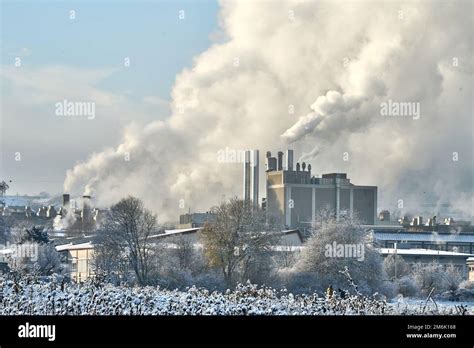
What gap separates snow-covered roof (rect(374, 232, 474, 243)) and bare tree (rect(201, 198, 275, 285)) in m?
32.2

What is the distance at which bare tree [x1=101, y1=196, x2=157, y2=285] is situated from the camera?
127ft

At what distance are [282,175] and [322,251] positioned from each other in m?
39.1

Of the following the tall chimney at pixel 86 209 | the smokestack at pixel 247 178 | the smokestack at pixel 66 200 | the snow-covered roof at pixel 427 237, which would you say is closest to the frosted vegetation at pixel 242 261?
the smokestack at pixel 247 178

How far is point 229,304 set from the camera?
13.1m

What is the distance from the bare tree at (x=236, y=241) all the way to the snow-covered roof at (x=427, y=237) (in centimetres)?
3223

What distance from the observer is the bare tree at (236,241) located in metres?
38.7

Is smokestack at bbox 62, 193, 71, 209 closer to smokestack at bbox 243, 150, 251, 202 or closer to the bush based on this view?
smokestack at bbox 243, 150, 251, 202

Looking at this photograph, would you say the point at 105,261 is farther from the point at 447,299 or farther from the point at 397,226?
the point at 397,226

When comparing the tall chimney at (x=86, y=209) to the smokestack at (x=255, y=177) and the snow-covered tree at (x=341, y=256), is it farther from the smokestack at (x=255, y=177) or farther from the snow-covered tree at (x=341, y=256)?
the snow-covered tree at (x=341, y=256)

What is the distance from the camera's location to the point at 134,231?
4178cm

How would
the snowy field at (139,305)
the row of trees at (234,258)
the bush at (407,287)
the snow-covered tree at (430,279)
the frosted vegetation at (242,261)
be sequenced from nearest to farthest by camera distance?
1. the snowy field at (139,305)
2. the frosted vegetation at (242,261)
3. the row of trees at (234,258)
4. the bush at (407,287)
5. the snow-covered tree at (430,279)

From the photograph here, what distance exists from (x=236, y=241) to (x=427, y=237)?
39710 millimetres

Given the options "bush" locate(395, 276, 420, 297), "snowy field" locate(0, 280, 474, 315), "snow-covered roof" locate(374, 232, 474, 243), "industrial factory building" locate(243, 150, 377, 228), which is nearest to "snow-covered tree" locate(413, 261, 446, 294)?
"bush" locate(395, 276, 420, 297)
